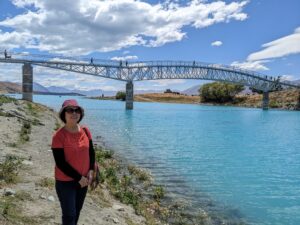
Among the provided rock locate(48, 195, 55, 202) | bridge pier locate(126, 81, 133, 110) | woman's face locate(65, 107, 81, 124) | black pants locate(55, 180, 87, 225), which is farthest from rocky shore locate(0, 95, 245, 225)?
bridge pier locate(126, 81, 133, 110)

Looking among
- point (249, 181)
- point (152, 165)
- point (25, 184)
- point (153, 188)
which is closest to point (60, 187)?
point (25, 184)

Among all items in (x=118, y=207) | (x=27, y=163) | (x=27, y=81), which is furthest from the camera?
(x=27, y=81)

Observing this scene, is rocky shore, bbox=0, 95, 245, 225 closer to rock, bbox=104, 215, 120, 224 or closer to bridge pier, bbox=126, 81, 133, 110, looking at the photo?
rock, bbox=104, 215, 120, 224

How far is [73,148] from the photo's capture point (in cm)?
707

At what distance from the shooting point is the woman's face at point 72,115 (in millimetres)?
7156

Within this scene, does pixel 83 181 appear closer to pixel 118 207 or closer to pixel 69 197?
pixel 69 197

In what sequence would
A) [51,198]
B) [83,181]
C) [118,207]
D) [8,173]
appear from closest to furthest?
[83,181], [51,198], [8,173], [118,207]

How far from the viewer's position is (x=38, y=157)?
1878 centimetres

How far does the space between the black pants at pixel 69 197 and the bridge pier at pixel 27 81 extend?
10156 cm

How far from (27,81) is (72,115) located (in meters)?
110

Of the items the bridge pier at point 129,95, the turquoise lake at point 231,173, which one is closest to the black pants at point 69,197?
the turquoise lake at point 231,173

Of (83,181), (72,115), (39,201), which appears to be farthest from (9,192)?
(72,115)

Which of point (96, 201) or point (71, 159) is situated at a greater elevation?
point (71, 159)

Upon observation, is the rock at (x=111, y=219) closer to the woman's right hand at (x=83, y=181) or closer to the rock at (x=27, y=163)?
the woman's right hand at (x=83, y=181)
